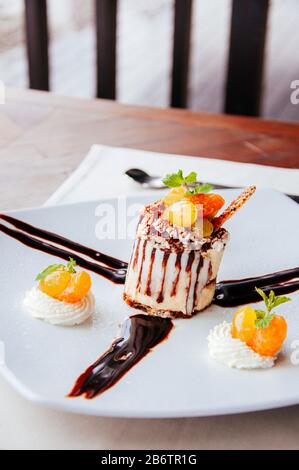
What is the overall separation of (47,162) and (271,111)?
2946 mm

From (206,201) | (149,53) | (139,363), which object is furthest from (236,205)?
(149,53)

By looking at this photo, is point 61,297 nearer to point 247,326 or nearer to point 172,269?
point 172,269

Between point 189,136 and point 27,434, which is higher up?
point 189,136

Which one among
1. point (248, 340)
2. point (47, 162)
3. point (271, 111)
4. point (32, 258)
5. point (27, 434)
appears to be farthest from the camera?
point (271, 111)

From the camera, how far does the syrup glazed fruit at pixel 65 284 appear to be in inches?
50.7

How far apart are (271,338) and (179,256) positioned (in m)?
0.30

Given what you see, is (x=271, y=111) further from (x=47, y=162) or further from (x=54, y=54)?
(x=47, y=162)

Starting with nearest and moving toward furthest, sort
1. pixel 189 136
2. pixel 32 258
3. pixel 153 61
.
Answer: pixel 32 258 → pixel 189 136 → pixel 153 61

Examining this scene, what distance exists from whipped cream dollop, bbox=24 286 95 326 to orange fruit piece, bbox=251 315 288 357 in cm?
32

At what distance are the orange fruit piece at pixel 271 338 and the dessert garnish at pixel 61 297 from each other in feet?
1.07

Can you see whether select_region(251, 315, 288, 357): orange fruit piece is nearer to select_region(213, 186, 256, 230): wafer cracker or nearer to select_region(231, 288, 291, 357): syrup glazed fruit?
select_region(231, 288, 291, 357): syrup glazed fruit

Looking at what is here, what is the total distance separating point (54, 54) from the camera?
17.4 ft

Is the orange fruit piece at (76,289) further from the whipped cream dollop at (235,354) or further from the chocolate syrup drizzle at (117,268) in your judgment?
the whipped cream dollop at (235,354)

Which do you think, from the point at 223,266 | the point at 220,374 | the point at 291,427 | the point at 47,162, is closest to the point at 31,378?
the point at 220,374
